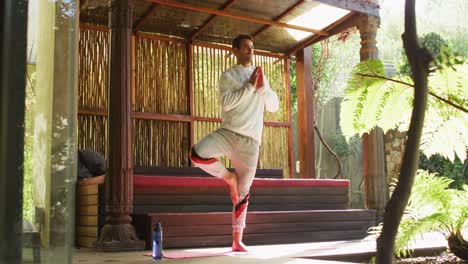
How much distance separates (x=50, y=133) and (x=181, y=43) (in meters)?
6.87

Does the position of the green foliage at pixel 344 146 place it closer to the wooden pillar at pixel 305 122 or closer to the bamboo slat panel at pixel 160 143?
the wooden pillar at pixel 305 122

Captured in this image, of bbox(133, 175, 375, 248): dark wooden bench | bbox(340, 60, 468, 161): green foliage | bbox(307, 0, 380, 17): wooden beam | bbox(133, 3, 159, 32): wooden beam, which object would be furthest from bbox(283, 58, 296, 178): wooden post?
bbox(340, 60, 468, 161): green foliage

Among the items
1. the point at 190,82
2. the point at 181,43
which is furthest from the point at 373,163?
the point at 181,43

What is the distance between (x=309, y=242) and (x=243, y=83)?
7.23 ft

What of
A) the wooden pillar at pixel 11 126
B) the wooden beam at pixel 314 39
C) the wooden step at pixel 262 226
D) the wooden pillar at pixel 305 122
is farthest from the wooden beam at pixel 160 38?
the wooden pillar at pixel 11 126

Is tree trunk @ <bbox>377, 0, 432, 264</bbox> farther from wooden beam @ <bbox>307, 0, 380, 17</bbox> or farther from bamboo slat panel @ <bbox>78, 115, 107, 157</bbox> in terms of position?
bamboo slat panel @ <bbox>78, 115, 107, 157</bbox>

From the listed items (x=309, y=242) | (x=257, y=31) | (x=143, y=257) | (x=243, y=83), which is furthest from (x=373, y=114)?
(x=257, y=31)

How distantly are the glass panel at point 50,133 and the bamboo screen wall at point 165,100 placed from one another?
5.95m

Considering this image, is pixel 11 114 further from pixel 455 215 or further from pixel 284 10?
pixel 284 10

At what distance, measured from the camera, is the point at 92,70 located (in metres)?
7.29

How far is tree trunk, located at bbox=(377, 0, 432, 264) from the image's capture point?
2.70ft

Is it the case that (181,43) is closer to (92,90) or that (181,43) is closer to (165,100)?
(165,100)

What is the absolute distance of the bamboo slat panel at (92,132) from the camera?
7020mm

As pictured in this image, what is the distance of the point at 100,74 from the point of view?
7340 millimetres
